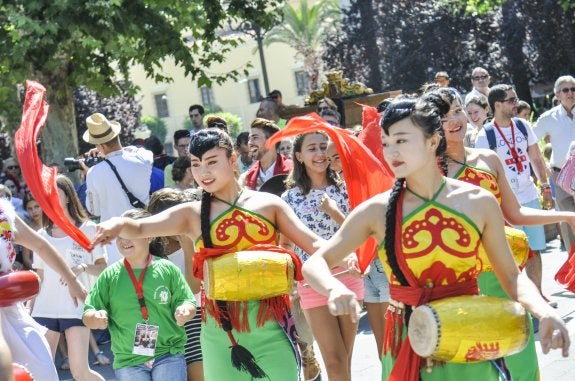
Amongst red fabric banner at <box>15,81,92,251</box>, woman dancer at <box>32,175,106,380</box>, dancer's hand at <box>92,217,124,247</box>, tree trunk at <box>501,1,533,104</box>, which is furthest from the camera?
tree trunk at <box>501,1,533,104</box>

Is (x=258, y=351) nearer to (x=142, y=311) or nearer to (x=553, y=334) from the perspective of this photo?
(x=142, y=311)

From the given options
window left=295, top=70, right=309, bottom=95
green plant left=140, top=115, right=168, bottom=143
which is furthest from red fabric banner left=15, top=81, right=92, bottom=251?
green plant left=140, top=115, right=168, bottom=143

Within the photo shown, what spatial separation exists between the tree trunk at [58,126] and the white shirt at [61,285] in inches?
229

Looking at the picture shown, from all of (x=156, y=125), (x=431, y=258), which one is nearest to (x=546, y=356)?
(x=431, y=258)

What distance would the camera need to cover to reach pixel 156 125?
5891 centimetres

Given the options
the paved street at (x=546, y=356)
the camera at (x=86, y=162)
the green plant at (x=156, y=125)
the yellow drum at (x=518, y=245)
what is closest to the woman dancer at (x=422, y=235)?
the yellow drum at (x=518, y=245)

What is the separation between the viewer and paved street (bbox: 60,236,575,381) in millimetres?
7471

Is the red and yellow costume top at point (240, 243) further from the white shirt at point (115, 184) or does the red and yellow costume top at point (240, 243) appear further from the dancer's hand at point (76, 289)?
the white shirt at point (115, 184)

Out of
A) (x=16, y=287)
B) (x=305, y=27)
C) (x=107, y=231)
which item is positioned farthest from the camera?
(x=305, y=27)

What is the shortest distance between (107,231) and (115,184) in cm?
407

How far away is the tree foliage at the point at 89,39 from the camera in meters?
12.5

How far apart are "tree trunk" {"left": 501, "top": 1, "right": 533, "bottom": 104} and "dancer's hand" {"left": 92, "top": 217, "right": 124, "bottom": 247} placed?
24.5 m

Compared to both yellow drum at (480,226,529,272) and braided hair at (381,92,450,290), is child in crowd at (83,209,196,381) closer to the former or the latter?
yellow drum at (480,226,529,272)

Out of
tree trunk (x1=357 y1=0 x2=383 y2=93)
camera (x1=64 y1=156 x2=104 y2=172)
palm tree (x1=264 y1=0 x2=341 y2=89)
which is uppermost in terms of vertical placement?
palm tree (x1=264 y1=0 x2=341 y2=89)
